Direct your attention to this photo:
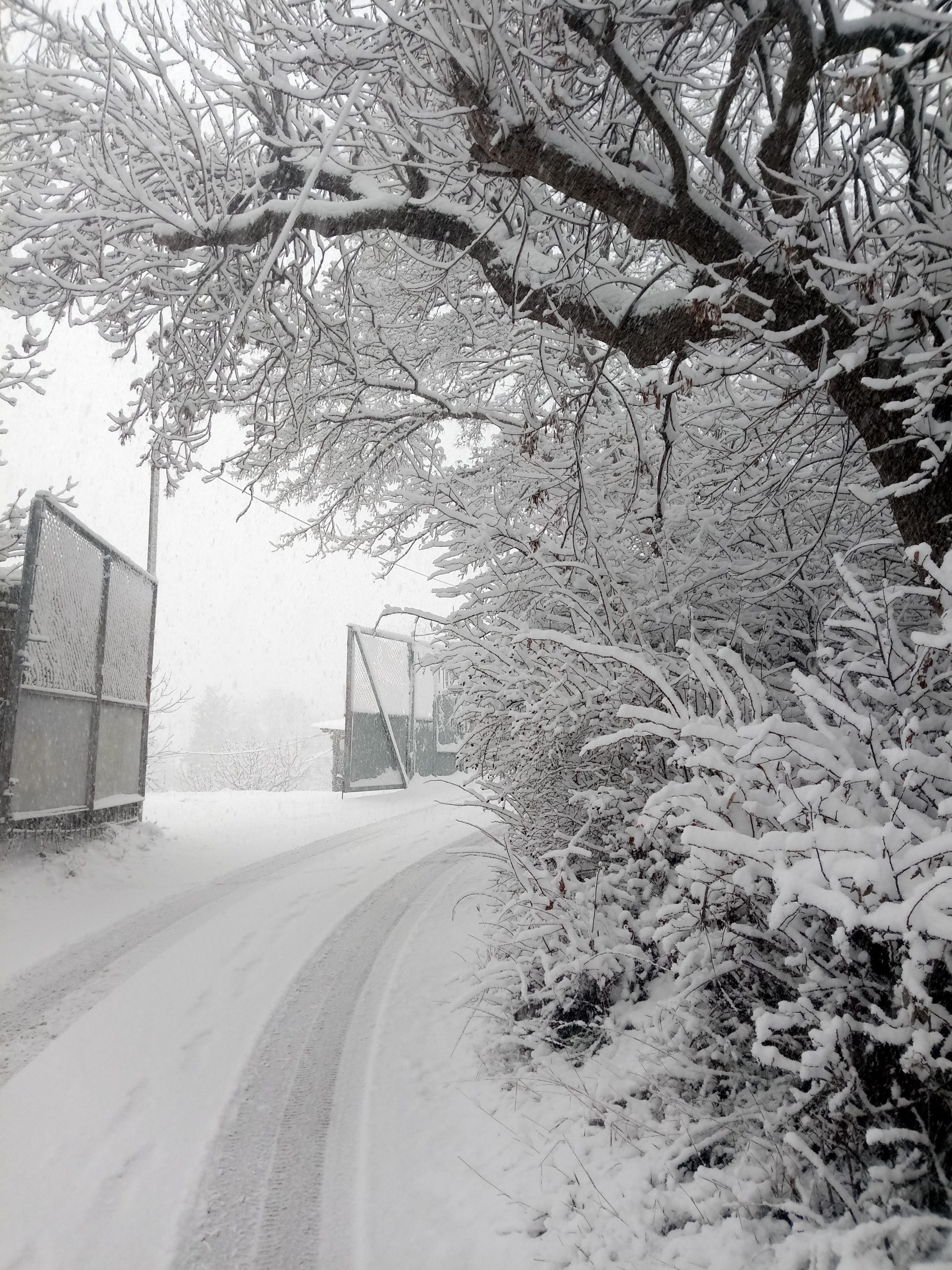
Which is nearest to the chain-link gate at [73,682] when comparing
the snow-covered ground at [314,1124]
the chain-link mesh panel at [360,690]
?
the snow-covered ground at [314,1124]

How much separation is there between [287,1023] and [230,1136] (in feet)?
3.47

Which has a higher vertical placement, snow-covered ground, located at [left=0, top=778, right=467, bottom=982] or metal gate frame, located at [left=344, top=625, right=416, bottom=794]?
metal gate frame, located at [left=344, top=625, right=416, bottom=794]

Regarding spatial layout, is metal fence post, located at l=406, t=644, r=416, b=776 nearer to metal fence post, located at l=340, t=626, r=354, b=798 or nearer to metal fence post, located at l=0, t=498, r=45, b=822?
metal fence post, located at l=340, t=626, r=354, b=798

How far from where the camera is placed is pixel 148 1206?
7.93 ft

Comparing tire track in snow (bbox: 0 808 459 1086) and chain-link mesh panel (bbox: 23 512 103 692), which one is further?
chain-link mesh panel (bbox: 23 512 103 692)

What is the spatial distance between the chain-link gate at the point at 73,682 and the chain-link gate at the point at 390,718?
18.2ft

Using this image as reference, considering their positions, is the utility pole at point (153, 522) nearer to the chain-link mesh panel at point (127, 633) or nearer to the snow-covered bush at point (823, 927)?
the chain-link mesh panel at point (127, 633)

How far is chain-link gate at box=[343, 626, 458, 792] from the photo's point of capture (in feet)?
50.3

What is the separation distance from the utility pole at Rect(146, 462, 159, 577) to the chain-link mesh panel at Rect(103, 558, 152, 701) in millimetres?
3723

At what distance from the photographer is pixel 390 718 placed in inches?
651

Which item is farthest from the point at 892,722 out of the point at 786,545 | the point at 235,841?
the point at 235,841

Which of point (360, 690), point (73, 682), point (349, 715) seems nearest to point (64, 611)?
point (73, 682)

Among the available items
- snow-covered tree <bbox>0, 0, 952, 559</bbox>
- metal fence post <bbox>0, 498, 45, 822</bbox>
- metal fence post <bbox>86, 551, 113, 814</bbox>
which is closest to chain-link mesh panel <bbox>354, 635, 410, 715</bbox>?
metal fence post <bbox>86, 551, 113, 814</bbox>

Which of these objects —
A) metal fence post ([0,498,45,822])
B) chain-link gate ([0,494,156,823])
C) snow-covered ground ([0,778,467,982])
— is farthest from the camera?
chain-link gate ([0,494,156,823])
